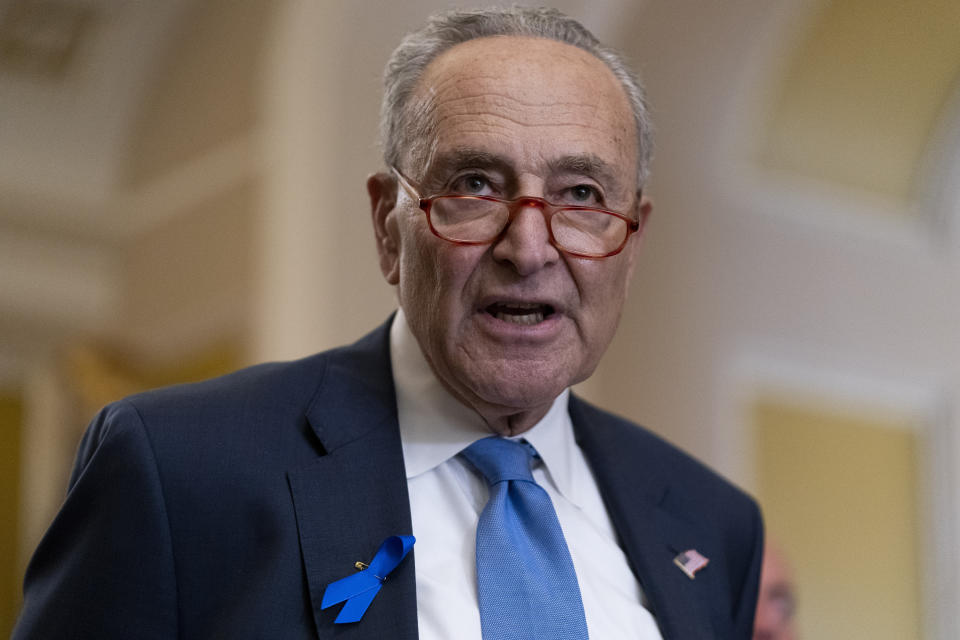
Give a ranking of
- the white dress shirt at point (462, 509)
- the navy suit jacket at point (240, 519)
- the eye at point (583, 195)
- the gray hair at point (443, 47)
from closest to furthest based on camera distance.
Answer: the navy suit jacket at point (240, 519)
the white dress shirt at point (462, 509)
the eye at point (583, 195)
the gray hair at point (443, 47)

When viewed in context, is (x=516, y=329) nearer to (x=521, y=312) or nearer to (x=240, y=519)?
(x=521, y=312)

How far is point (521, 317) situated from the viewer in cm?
170

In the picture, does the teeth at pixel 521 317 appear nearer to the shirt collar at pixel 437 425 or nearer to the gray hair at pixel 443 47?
the shirt collar at pixel 437 425

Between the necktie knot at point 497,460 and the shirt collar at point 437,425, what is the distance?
0.01 meters

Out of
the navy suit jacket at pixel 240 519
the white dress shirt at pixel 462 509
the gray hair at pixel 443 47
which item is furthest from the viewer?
the gray hair at pixel 443 47

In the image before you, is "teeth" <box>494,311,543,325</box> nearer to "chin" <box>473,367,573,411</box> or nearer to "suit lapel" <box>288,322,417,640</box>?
"chin" <box>473,367,573,411</box>

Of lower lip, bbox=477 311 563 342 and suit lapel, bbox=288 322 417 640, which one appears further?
lower lip, bbox=477 311 563 342

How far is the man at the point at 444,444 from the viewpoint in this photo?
154 centimetres

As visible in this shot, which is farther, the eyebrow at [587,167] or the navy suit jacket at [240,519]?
the eyebrow at [587,167]

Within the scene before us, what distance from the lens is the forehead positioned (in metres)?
1.70

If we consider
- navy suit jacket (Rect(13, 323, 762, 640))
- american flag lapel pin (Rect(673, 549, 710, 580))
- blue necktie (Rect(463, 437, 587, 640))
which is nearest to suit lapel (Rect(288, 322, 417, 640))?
navy suit jacket (Rect(13, 323, 762, 640))

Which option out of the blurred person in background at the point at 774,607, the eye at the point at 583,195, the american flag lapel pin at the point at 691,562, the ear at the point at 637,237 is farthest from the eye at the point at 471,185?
the blurred person in background at the point at 774,607

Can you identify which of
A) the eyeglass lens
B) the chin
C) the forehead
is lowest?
the chin

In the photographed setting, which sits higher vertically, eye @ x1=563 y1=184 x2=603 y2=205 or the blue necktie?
eye @ x1=563 y1=184 x2=603 y2=205
